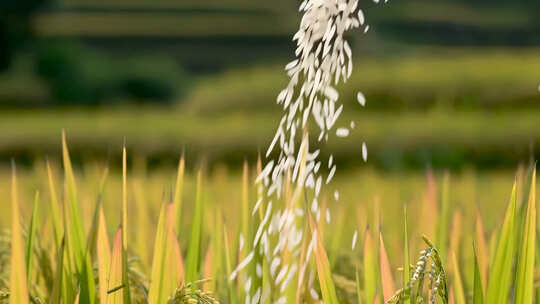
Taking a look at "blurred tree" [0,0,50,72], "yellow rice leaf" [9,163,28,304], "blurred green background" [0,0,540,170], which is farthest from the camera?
"blurred tree" [0,0,50,72]

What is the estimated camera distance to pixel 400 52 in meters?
14.9

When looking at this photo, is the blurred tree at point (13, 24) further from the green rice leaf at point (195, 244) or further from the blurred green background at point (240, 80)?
the green rice leaf at point (195, 244)

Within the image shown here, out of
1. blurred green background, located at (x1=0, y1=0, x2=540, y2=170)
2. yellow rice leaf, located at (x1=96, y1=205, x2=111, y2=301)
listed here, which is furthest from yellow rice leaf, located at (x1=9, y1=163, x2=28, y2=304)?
blurred green background, located at (x1=0, y1=0, x2=540, y2=170)

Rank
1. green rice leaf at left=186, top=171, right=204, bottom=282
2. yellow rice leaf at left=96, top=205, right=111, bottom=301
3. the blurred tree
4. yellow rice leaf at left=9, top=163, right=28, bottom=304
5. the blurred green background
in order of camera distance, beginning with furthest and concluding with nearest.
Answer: the blurred tree
the blurred green background
green rice leaf at left=186, top=171, right=204, bottom=282
yellow rice leaf at left=96, top=205, right=111, bottom=301
yellow rice leaf at left=9, top=163, right=28, bottom=304

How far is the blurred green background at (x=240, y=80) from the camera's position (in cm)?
554

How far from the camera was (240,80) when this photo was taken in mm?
8727

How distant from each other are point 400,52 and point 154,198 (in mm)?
13032

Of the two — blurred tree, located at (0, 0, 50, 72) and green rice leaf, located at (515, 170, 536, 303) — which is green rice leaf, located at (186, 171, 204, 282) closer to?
green rice leaf, located at (515, 170, 536, 303)

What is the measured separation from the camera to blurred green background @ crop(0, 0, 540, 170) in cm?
554

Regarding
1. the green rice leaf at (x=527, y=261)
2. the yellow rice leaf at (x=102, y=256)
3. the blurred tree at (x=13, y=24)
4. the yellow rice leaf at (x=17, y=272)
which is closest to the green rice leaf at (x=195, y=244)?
the yellow rice leaf at (x=102, y=256)

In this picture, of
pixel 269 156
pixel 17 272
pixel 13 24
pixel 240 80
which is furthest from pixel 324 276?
pixel 13 24

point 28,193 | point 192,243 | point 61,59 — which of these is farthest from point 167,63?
point 192,243

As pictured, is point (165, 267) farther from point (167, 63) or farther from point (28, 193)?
point (167, 63)

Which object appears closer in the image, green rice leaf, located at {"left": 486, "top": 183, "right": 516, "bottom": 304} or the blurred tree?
green rice leaf, located at {"left": 486, "top": 183, "right": 516, "bottom": 304}
